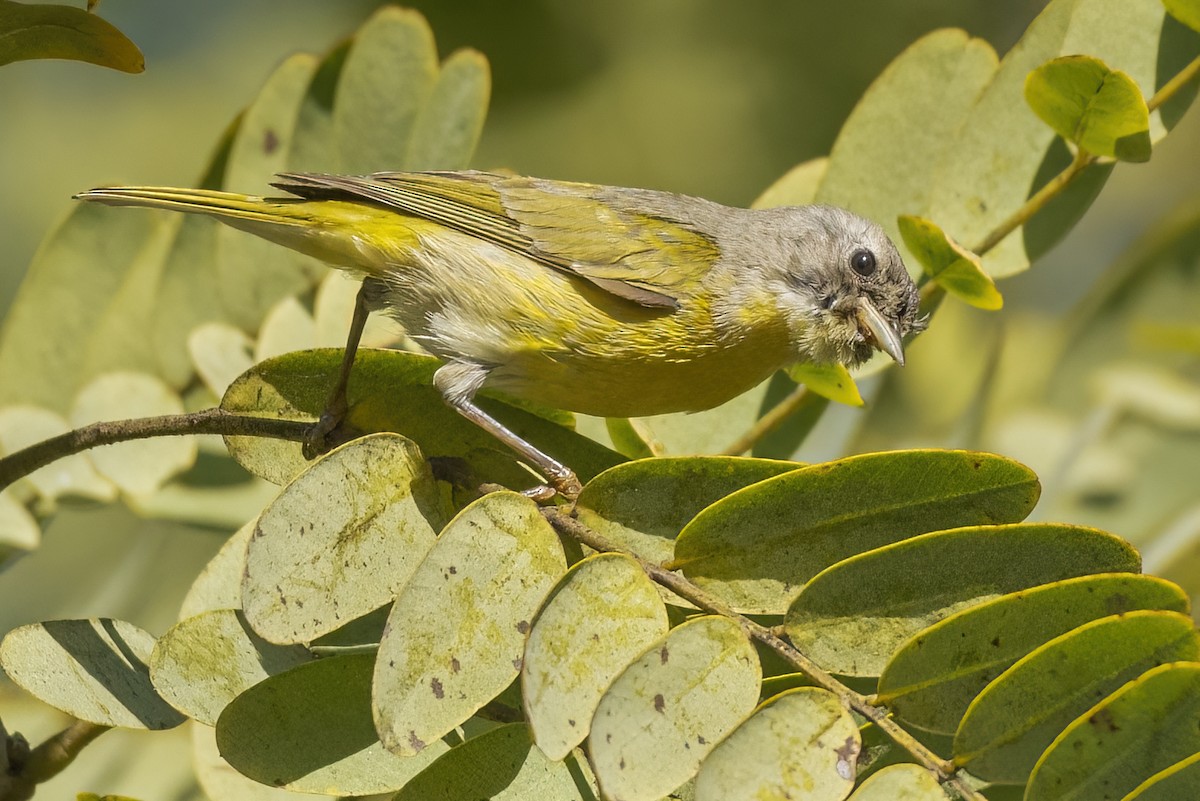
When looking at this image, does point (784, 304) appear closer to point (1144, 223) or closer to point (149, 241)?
point (149, 241)

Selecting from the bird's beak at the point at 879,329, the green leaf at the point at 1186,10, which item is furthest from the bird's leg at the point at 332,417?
the green leaf at the point at 1186,10

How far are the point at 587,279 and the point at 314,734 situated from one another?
1.37 meters

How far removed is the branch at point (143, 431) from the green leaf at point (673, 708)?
2.86ft

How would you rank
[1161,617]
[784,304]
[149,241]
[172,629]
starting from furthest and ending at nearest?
[149,241] → [784,304] → [172,629] → [1161,617]

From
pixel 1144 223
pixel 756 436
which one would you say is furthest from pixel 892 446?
pixel 1144 223

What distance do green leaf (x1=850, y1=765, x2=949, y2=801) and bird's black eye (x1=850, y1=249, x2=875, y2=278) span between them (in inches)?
62.3

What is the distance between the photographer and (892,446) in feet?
12.7

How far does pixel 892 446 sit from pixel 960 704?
7.09ft

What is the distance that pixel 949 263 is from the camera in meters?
2.53

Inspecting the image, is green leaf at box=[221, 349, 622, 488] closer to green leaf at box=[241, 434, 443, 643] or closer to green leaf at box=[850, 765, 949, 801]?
green leaf at box=[241, 434, 443, 643]

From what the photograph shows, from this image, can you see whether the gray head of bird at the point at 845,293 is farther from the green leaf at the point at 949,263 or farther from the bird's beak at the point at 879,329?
the green leaf at the point at 949,263

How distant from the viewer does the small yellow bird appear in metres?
2.72

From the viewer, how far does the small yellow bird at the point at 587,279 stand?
107 inches

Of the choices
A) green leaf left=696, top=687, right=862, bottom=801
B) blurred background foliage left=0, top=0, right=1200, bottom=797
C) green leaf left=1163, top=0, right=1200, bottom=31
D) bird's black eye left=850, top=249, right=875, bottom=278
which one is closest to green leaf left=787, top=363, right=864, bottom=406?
bird's black eye left=850, top=249, right=875, bottom=278
